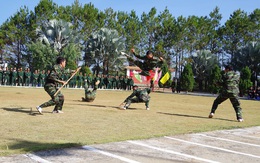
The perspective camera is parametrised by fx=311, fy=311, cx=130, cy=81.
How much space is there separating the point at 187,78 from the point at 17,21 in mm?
30318

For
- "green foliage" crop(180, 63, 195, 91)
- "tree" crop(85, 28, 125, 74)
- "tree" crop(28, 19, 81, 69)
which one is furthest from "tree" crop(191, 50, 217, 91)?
"tree" crop(28, 19, 81, 69)

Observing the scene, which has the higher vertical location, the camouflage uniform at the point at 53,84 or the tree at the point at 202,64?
the tree at the point at 202,64

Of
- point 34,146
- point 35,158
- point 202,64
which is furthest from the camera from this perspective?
point 202,64

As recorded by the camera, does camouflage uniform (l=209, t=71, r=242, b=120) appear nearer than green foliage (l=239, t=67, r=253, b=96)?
Yes

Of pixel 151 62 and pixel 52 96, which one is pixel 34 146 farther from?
pixel 151 62

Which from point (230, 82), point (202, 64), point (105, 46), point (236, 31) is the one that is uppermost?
point (236, 31)

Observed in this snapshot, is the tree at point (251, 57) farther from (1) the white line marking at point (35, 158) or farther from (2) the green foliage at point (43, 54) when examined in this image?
(1) the white line marking at point (35, 158)

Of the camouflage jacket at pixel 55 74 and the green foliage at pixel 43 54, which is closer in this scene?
the camouflage jacket at pixel 55 74

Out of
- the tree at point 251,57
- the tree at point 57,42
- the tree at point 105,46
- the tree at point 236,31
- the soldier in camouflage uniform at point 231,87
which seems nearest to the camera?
the soldier in camouflage uniform at point 231,87

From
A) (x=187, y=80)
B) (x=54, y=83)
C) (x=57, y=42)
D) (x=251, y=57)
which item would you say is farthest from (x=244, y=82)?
(x=54, y=83)

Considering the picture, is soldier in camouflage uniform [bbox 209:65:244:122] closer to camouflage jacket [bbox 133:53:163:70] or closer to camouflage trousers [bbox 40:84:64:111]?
camouflage jacket [bbox 133:53:163:70]

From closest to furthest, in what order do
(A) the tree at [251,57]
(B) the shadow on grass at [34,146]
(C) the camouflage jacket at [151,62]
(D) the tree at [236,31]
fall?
(B) the shadow on grass at [34,146], (C) the camouflage jacket at [151,62], (A) the tree at [251,57], (D) the tree at [236,31]

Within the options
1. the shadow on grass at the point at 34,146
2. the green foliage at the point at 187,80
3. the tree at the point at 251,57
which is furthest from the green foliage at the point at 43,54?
the shadow on grass at the point at 34,146

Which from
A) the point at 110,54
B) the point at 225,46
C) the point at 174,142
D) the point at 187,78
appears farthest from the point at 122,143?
the point at 225,46
